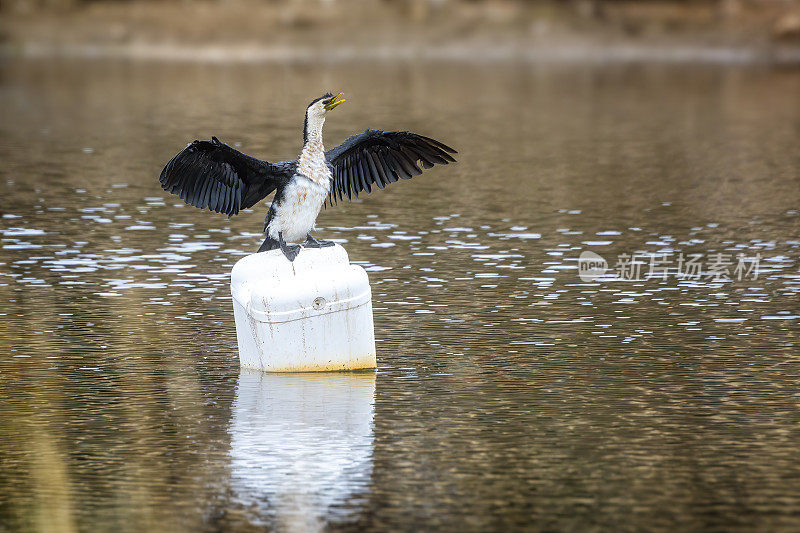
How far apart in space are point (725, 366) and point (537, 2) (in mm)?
46691

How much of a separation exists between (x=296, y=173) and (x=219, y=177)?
0.69 m

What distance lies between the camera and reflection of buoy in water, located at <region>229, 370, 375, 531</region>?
26.3 feet

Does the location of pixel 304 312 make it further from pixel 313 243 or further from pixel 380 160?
pixel 380 160

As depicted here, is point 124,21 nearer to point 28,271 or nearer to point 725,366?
point 28,271

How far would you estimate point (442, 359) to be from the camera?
1118cm

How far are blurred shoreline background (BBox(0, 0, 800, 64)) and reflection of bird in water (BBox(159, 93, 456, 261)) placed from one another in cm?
4251

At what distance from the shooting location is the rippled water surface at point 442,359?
8156 mm

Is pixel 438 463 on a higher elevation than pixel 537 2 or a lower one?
lower

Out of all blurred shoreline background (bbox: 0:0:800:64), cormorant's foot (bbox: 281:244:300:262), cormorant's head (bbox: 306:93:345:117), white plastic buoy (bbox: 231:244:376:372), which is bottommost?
white plastic buoy (bbox: 231:244:376:372)

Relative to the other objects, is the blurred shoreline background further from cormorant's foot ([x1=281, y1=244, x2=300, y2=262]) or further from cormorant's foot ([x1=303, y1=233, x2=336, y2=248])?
cormorant's foot ([x1=281, y1=244, x2=300, y2=262])

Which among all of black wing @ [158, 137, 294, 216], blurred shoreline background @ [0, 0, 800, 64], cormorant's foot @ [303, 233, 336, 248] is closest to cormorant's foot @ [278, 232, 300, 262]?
cormorant's foot @ [303, 233, 336, 248]

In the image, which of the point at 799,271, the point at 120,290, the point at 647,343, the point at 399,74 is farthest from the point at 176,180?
the point at 399,74

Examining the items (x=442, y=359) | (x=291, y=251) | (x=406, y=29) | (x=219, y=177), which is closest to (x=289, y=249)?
(x=291, y=251)

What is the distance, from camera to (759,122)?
99.7 ft
